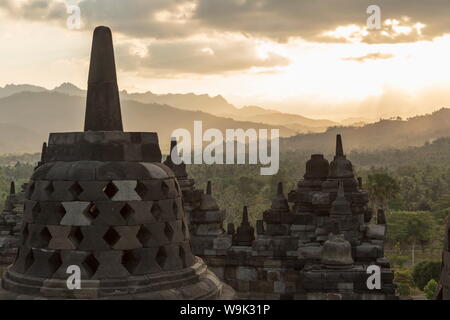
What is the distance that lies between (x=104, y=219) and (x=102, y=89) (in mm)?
2086

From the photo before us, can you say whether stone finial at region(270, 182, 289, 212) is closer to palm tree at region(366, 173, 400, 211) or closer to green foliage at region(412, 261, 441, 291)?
green foliage at region(412, 261, 441, 291)

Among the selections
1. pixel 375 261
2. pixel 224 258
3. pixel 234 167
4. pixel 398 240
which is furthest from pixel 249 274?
pixel 234 167

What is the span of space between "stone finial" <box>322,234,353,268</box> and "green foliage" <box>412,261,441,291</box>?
29.5 metres

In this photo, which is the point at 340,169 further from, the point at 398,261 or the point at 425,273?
the point at 398,261

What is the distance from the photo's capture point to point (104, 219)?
814 centimetres

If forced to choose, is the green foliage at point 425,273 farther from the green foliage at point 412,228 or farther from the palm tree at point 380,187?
the palm tree at point 380,187

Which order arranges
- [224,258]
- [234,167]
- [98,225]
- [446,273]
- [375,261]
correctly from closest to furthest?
[98,225]
[446,273]
[375,261]
[224,258]
[234,167]

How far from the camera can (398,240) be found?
67.3 m

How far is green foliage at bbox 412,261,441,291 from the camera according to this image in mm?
43438

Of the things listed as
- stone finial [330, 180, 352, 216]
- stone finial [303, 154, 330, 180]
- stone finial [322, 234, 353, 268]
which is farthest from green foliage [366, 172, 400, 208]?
stone finial [322, 234, 353, 268]

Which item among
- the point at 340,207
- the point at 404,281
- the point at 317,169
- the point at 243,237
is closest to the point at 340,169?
the point at 317,169
